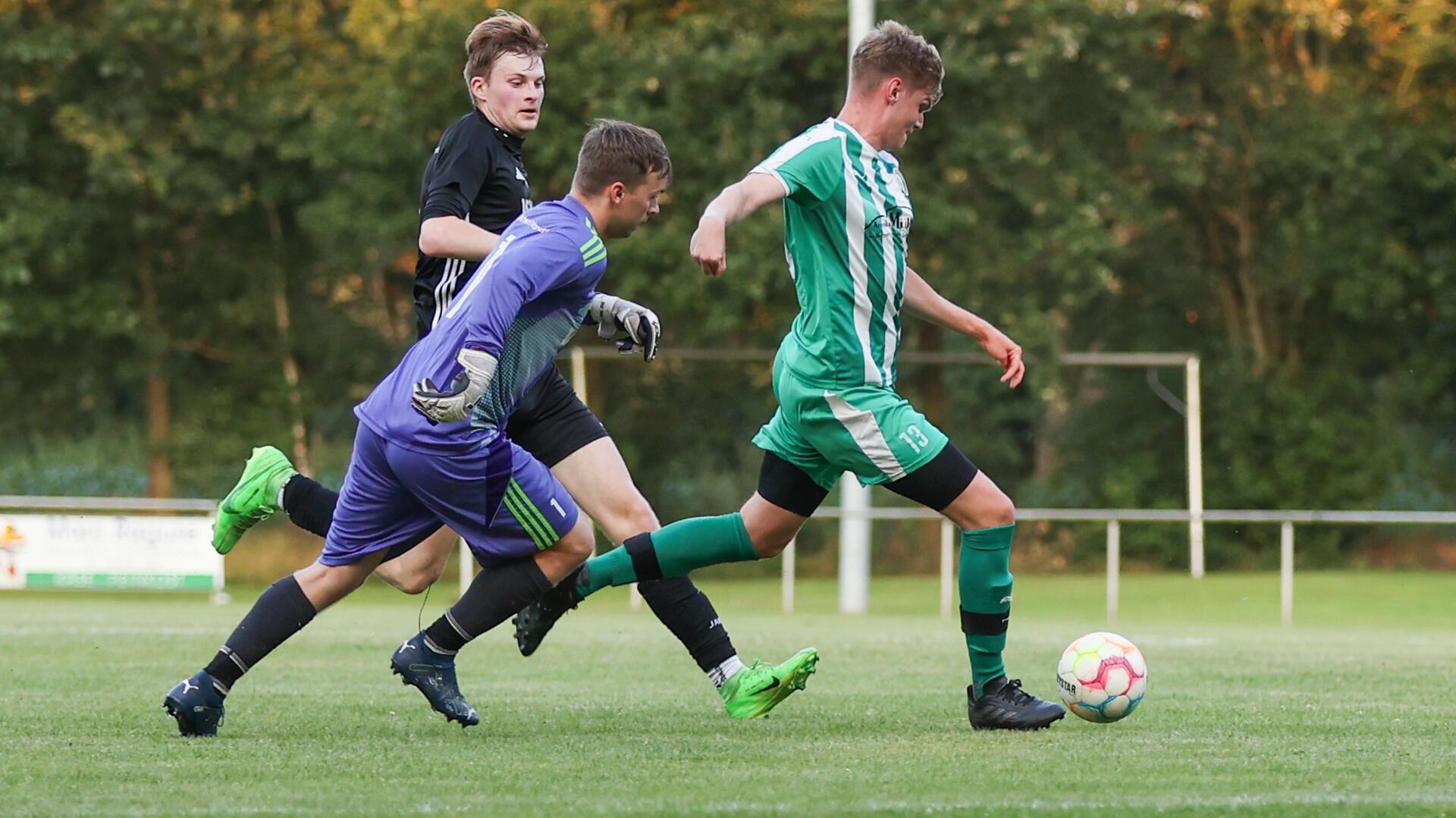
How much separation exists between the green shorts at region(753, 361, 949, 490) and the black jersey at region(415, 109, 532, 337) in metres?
1.13

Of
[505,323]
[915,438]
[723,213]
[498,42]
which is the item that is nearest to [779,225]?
[498,42]

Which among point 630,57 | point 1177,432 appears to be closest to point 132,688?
point 630,57

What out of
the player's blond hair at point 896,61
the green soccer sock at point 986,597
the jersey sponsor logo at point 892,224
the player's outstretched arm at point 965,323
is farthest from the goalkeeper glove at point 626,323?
the green soccer sock at point 986,597

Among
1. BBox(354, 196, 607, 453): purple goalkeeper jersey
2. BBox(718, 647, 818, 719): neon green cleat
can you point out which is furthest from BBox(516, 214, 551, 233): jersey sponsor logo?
BBox(718, 647, 818, 719): neon green cleat

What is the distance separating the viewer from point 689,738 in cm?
529

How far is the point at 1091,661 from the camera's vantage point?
18.7 ft

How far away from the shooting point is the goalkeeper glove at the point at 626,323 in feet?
17.9

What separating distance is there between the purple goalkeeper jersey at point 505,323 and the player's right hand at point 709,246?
2.01 ft

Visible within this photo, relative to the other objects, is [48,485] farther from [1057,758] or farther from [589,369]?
[1057,758]

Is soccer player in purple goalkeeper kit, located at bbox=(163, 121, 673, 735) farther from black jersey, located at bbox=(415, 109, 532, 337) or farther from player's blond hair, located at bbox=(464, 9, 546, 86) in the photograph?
player's blond hair, located at bbox=(464, 9, 546, 86)

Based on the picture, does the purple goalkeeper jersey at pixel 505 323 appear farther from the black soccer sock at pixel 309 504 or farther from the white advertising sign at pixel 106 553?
the white advertising sign at pixel 106 553

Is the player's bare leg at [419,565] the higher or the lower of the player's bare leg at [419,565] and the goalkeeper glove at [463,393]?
the lower

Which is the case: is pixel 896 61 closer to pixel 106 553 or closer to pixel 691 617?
pixel 691 617

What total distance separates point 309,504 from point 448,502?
0.89 m
